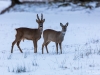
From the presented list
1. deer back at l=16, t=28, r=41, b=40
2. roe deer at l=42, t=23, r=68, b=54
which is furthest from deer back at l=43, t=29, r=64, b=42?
deer back at l=16, t=28, r=41, b=40

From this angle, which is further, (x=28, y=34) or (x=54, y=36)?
(x=28, y=34)

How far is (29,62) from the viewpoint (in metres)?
10.4

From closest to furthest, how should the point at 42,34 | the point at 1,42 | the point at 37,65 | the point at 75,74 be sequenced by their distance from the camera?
the point at 75,74
the point at 37,65
the point at 42,34
the point at 1,42

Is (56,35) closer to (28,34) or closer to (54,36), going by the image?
(54,36)

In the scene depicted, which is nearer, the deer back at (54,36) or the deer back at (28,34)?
the deer back at (54,36)

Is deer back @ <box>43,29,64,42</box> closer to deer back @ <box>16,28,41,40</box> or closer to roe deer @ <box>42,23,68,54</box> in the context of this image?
roe deer @ <box>42,23,68,54</box>

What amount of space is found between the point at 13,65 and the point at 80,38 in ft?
28.1

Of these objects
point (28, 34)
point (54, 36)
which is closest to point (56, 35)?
point (54, 36)

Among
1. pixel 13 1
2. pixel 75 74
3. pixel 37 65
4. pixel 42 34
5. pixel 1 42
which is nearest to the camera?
pixel 75 74

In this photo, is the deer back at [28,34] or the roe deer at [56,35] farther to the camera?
the deer back at [28,34]

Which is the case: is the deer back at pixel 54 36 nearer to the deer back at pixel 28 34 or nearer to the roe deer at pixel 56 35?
the roe deer at pixel 56 35

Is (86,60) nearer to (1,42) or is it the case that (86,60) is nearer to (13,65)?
(13,65)

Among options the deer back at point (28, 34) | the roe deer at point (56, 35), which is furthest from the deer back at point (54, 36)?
the deer back at point (28, 34)

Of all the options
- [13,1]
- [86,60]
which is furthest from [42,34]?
[13,1]
